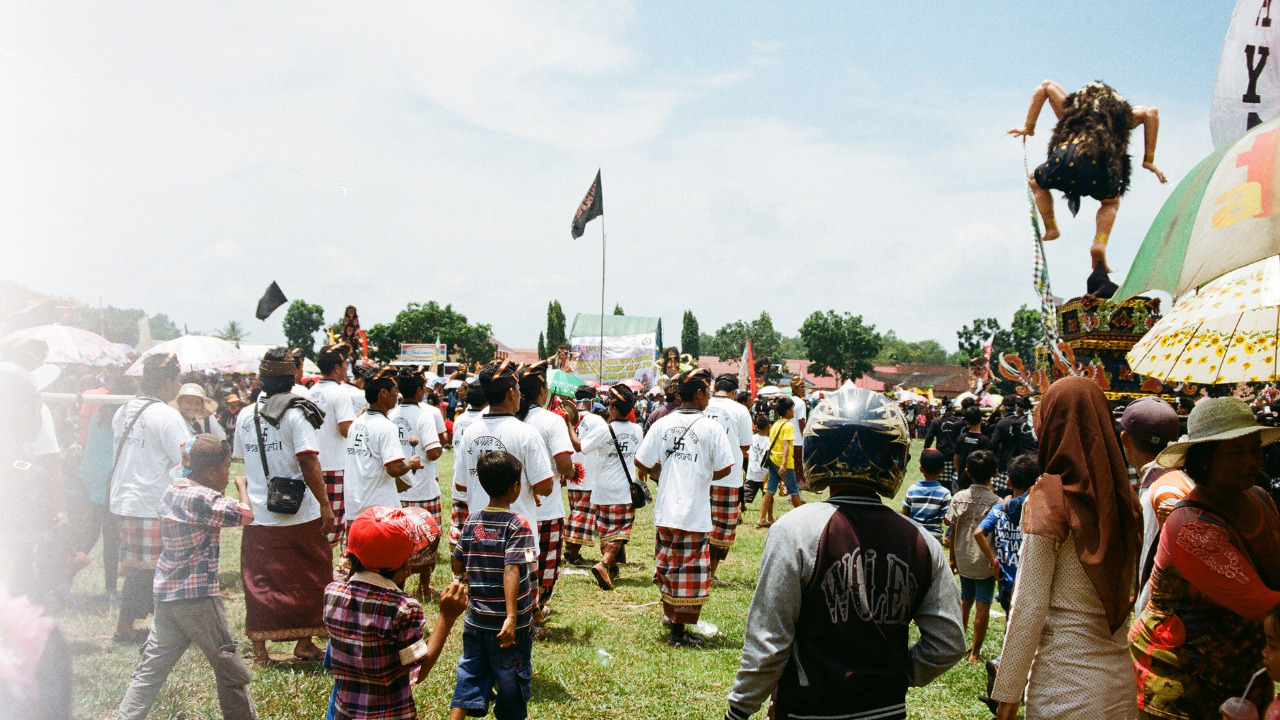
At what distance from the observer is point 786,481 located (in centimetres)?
1131

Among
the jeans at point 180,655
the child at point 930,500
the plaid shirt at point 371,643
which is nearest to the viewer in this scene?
the plaid shirt at point 371,643

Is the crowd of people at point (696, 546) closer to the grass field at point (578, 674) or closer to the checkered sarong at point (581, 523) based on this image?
the grass field at point (578, 674)

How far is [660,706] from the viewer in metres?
4.71

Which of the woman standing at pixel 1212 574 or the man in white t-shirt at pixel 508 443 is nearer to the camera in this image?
the woman standing at pixel 1212 574

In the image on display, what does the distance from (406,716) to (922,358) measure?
137m

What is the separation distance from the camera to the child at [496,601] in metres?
3.78

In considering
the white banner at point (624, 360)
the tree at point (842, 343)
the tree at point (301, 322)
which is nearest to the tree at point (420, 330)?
the tree at point (301, 322)

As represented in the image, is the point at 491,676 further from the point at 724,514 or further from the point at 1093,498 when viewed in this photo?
the point at 724,514

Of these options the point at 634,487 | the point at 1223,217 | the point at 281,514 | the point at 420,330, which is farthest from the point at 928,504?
the point at 420,330

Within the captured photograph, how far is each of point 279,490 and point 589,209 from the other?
12.2 metres

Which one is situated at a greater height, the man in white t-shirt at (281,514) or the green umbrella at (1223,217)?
the green umbrella at (1223,217)

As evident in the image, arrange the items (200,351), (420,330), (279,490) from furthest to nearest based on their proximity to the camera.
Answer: (420,330) < (200,351) < (279,490)

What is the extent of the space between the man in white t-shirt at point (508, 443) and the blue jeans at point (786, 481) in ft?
21.8

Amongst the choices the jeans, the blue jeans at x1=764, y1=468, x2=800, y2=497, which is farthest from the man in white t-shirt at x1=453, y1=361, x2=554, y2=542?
the blue jeans at x1=764, y1=468, x2=800, y2=497
